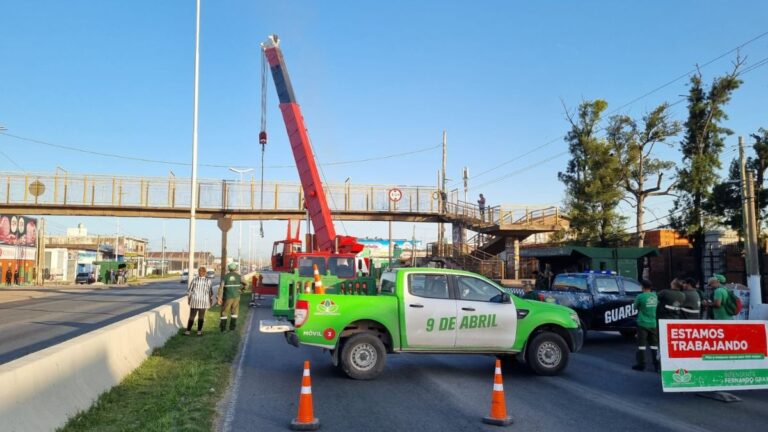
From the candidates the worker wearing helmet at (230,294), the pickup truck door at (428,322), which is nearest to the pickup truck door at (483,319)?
the pickup truck door at (428,322)

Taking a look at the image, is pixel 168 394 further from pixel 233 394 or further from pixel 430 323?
pixel 430 323

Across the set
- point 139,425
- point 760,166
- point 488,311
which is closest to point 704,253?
point 760,166

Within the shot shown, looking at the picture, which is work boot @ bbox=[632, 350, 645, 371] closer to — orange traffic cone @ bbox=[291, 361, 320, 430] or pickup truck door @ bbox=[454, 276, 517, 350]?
pickup truck door @ bbox=[454, 276, 517, 350]

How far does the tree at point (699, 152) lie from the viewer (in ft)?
95.1

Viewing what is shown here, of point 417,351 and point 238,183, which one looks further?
point 238,183

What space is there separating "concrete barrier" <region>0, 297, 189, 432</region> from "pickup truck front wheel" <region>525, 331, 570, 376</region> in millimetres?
6419

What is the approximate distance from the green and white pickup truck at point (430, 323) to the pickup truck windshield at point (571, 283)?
447 cm

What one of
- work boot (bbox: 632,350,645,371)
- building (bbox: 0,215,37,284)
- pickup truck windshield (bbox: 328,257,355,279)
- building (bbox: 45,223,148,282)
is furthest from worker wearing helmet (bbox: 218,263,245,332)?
building (bbox: 45,223,148,282)

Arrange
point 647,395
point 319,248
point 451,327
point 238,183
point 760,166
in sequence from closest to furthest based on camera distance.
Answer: point 647,395 → point 451,327 → point 319,248 → point 760,166 → point 238,183

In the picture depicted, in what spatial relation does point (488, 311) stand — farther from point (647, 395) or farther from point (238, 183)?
point (238, 183)

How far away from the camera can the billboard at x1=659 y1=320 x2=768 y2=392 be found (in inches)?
334

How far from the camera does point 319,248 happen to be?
22.7 meters

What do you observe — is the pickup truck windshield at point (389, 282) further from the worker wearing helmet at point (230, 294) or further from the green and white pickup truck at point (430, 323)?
the worker wearing helmet at point (230, 294)

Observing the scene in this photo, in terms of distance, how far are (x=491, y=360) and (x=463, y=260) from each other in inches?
888
